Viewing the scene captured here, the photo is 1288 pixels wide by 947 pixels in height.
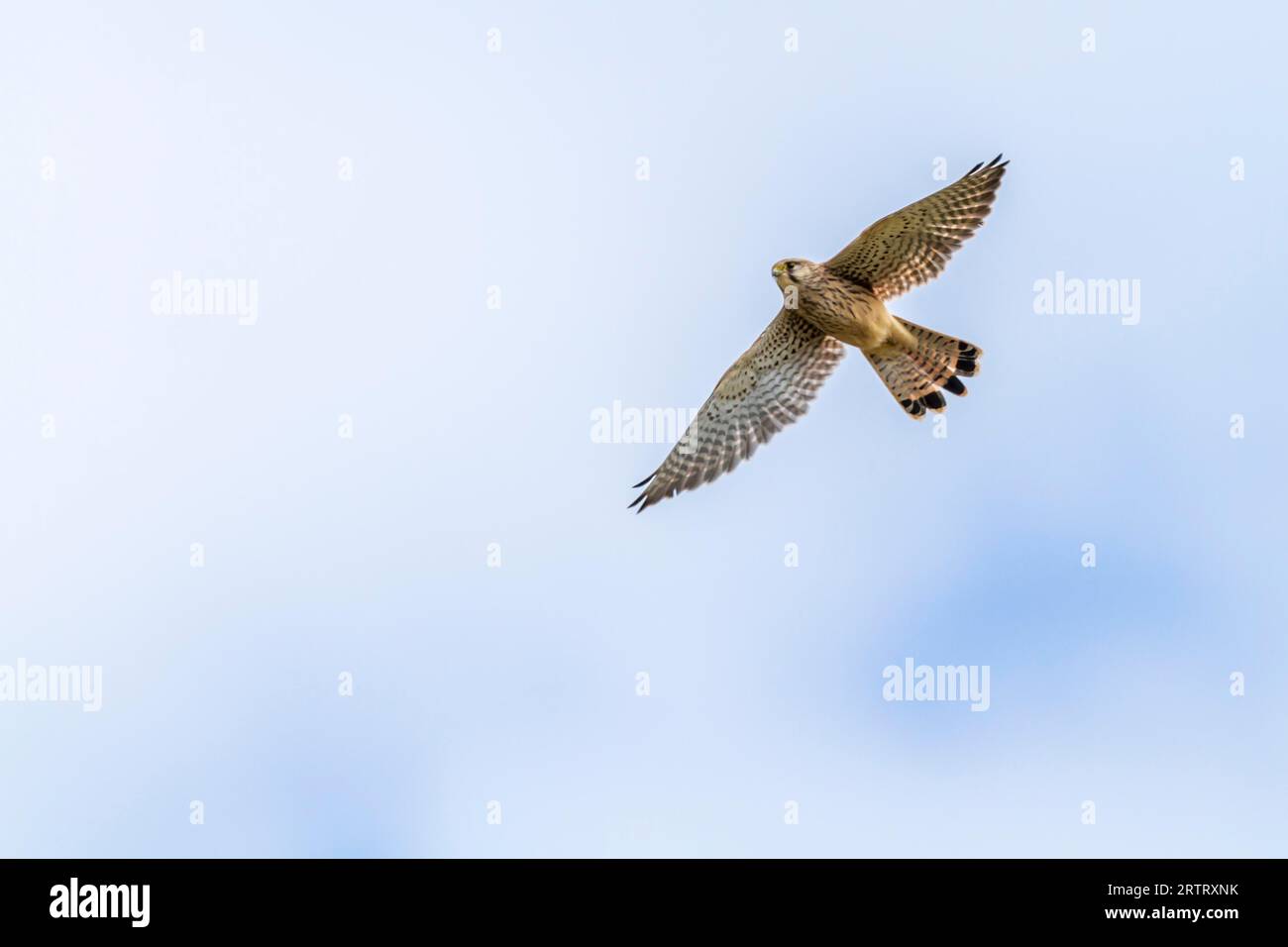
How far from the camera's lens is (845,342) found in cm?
1245

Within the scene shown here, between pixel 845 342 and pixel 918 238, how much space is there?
1088mm

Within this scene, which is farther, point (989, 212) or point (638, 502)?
point (638, 502)

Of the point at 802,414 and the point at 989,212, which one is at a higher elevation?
the point at 989,212

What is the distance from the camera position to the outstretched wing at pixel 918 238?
38.3 ft

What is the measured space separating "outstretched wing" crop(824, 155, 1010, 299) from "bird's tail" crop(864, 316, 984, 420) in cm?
37

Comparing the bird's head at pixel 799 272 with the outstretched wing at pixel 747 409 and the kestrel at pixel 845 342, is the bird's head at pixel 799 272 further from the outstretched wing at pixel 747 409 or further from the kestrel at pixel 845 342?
the outstretched wing at pixel 747 409

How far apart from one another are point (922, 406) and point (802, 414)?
1049 millimetres

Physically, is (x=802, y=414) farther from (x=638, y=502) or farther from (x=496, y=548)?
(x=496, y=548)

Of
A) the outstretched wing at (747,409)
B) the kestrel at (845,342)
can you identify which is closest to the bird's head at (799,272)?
the kestrel at (845,342)

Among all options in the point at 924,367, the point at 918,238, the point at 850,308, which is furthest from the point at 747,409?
the point at 918,238

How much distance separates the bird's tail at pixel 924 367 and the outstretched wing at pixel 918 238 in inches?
14.4

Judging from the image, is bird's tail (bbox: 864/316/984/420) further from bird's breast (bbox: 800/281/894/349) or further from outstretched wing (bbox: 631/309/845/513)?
outstretched wing (bbox: 631/309/845/513)
